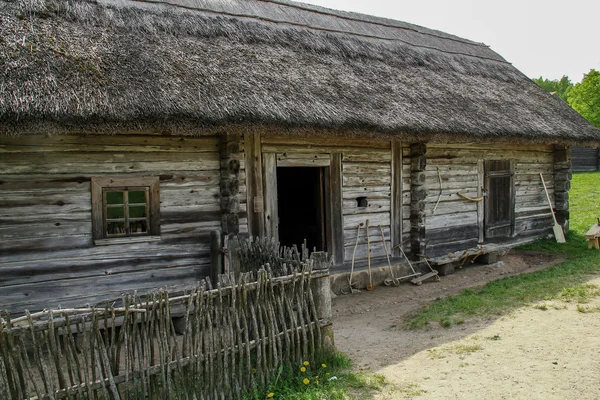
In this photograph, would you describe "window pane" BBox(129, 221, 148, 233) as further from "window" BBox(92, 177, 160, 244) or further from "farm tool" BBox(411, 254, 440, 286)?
"farm tool" BBox(411, 254, 440, 286)

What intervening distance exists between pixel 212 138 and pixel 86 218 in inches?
71.6

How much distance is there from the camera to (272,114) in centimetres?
598

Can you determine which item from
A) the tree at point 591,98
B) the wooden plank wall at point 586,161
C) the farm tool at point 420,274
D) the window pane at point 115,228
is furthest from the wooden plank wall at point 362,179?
the tree at point 591,98

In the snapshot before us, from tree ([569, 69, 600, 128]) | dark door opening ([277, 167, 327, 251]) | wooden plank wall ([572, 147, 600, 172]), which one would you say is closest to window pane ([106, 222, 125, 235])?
dark door opening ([277, 167, 327, 251])

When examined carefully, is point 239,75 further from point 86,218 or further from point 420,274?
point 420,274

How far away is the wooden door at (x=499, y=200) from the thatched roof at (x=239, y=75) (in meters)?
1.02

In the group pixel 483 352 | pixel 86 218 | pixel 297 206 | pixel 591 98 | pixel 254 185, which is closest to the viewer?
pixel 483 352

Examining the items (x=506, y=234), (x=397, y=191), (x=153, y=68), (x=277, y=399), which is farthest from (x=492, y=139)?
(x=277, y=399)

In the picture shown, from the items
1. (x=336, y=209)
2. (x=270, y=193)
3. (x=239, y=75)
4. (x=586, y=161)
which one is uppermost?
(x=239, y=75)

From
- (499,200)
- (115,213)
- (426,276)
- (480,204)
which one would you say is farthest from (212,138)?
(499,200)

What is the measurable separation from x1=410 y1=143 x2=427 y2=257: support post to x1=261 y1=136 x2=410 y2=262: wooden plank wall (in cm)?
10

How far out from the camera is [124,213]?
5.92 m

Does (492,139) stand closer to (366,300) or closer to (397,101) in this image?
(397,101)

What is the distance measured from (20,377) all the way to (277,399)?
5.89 feet
